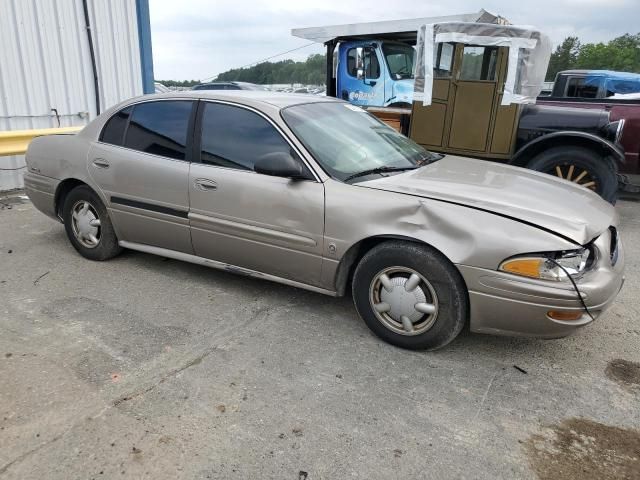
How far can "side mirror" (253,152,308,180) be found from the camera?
3.17m

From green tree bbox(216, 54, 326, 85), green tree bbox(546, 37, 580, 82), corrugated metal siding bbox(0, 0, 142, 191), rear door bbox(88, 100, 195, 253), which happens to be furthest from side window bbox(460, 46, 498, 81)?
green tree bbox(546, 37, 580, 82)

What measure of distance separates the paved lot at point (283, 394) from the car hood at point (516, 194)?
85 cm

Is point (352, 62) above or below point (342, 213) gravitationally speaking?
above

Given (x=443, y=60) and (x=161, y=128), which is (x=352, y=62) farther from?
(x=161, y=128)

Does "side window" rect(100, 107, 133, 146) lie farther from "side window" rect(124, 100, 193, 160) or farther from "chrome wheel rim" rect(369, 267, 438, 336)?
"chrome wheel rim" rect(369, 267, 438, 336)

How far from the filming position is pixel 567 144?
20.4 ft

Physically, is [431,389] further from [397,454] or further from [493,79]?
[493,79]

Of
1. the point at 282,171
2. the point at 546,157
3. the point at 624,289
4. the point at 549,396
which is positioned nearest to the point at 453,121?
the point at 546,157

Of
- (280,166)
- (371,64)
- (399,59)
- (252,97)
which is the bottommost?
(280,166)

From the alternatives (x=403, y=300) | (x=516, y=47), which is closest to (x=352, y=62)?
(x=516, y=47)

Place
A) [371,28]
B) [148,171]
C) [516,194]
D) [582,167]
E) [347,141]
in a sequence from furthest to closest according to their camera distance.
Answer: [371,28] < [582,167] < [148,171] < [347,141] < [516,194]

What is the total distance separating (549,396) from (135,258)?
142 inches

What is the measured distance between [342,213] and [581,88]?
34.0ft

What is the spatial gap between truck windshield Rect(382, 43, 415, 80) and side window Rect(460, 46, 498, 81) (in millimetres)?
3273
